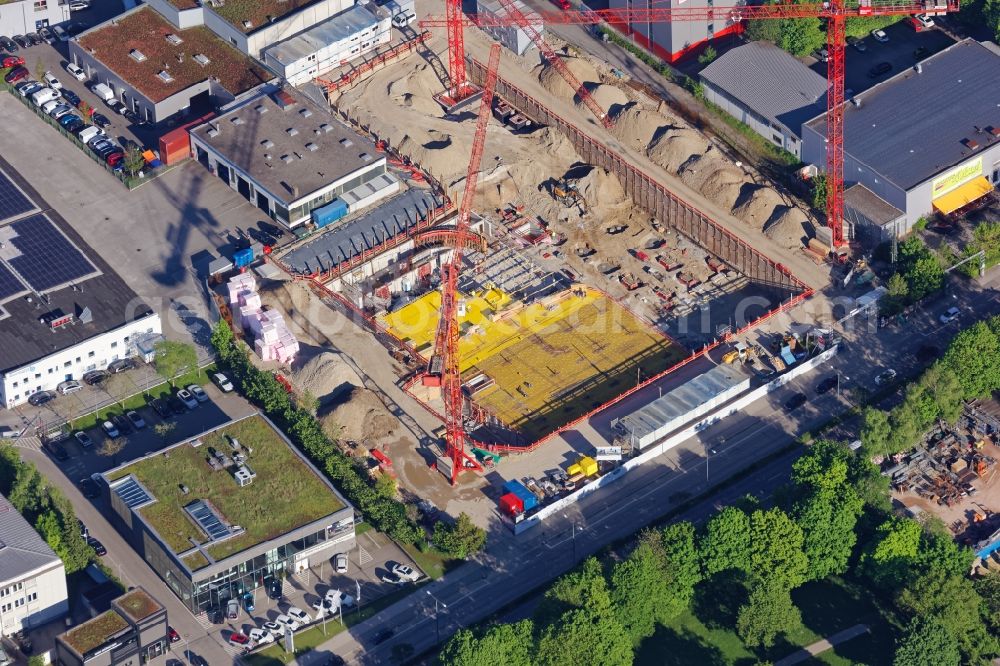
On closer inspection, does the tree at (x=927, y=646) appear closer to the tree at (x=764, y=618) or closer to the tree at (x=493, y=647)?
the tree at (x=764, y=618)

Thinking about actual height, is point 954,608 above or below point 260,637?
below

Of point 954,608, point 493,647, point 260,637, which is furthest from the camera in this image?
point 260,637

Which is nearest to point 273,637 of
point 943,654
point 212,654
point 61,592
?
point 212,654

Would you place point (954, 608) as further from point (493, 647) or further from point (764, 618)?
point (493, 647)

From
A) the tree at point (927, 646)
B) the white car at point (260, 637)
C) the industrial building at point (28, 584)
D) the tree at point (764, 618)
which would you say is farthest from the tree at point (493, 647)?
the industrial building at point (28, 584)

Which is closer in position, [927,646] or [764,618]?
[927,646]

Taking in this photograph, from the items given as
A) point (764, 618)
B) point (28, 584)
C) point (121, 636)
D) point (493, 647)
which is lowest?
point (764, 618)

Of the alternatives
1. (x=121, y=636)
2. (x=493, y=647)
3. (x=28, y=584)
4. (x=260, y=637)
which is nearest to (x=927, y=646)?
(x=493, y=647)

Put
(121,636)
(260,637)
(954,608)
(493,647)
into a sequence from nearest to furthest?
(493,647), (121,636), (954,608), (260,637)
